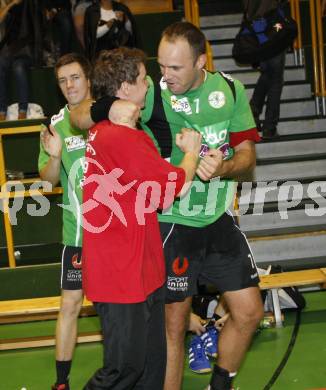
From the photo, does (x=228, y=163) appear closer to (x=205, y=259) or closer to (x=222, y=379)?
(x=205, y=259)

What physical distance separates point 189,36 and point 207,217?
3.05 ft

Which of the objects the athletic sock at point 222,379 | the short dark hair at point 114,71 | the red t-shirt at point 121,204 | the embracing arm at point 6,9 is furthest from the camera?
the embracing arm at point 6,9

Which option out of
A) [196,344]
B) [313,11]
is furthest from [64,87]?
[313,11]

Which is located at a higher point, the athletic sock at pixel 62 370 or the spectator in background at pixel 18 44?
the spectator in background at pixel 18 44

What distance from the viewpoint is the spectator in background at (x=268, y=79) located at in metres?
7.32

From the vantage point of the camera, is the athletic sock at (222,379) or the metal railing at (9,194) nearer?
the athletic sock at (222,379)

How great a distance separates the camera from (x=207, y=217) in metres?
3.88

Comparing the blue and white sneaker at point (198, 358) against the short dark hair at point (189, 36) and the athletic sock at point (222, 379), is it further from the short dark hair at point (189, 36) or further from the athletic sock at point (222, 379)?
the short dark hair at point (189, 36)

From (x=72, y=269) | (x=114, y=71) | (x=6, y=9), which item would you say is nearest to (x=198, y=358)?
(x=72, y=269)

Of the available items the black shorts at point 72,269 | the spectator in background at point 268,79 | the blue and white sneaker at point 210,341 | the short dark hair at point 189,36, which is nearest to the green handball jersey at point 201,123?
the short dark hair at point 189,36

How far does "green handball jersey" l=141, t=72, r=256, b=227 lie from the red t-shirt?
1.86 ft

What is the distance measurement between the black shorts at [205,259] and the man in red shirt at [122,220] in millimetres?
525

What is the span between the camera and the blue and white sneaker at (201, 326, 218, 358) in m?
5.03

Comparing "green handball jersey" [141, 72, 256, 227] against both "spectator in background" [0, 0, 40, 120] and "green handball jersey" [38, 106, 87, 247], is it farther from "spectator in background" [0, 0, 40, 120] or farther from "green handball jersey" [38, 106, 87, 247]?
"spectator in background" [0, 0, 40, 120]
